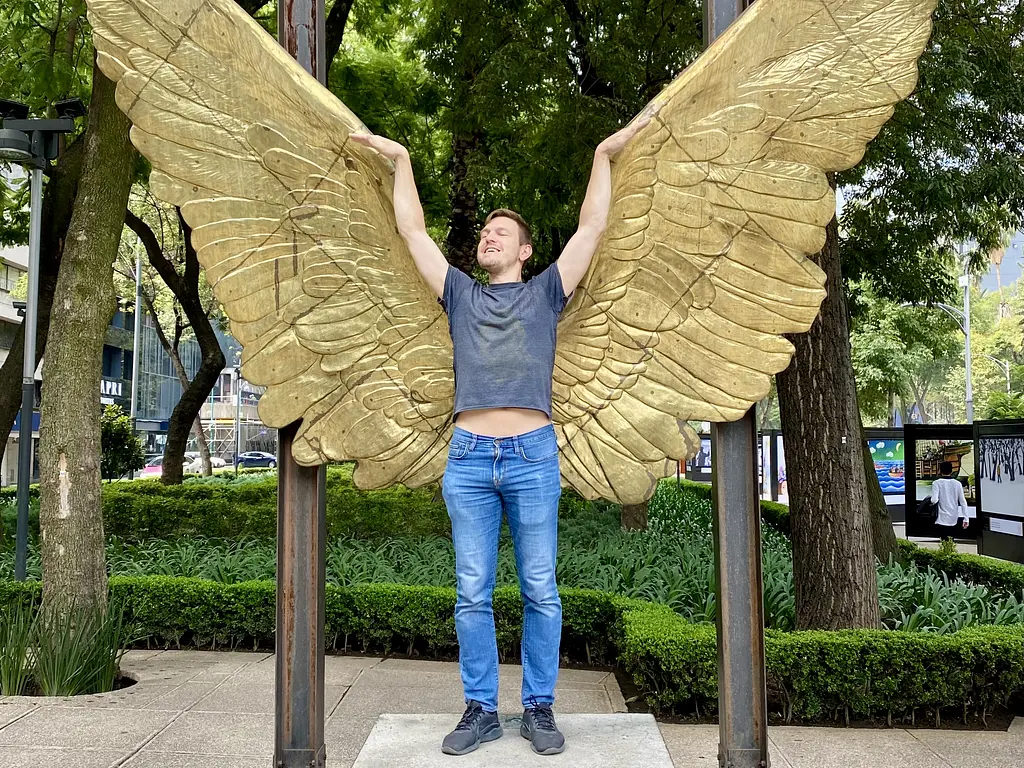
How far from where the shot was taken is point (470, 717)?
2904 mm

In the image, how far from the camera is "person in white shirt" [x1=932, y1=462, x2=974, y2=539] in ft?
41.7

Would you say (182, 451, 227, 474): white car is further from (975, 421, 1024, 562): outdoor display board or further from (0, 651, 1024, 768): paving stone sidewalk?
(0, 651, 1024, 768): paving stone sidewalk

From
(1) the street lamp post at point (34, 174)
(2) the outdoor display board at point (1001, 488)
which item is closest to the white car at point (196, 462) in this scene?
(1) the street lamp post at point (34, 174)

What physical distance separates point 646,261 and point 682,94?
55 centimetres

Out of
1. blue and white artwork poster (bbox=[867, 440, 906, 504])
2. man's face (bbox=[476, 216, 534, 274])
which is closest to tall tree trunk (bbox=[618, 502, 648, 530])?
blue and white artwork poster (bbox=[867, 440, 906, 504])

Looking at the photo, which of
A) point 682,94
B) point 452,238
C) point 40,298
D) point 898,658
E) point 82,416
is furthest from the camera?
point 452,238

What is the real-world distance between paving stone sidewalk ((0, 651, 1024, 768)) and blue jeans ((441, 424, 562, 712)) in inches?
11.0

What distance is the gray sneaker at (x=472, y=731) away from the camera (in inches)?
111

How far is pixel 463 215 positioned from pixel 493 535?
7.71m

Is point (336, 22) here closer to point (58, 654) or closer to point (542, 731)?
point (58, 654)

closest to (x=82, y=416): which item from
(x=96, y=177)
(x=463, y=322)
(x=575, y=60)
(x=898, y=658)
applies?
(x=96, y=177)

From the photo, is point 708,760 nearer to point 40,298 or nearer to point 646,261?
point 646,261

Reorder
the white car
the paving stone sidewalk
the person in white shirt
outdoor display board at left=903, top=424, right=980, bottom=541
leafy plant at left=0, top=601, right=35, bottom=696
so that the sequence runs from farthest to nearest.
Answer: the white car, outdoor display board at left=903, top=424, right=980, bottom=541, the person in white shirt, leafy plant at left=0, top=601, right=35, bottom=696, the paving stone sidewalk

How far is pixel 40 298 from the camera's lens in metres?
8.83
